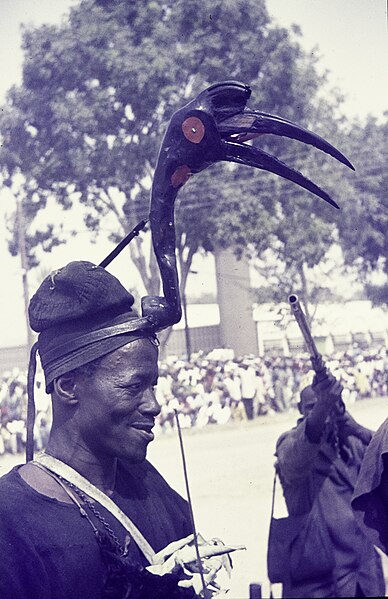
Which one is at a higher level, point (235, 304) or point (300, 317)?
point (235, 304)

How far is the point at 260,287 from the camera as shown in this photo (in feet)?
11.8

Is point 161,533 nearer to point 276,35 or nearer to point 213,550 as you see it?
point 213,550

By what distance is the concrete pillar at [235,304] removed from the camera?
3369 mm

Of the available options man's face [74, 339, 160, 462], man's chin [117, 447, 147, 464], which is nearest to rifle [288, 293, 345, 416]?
man's face [74, 339, 160, 462]

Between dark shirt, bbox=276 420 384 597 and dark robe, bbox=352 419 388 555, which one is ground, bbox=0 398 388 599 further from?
dark robe, bbox=352 419 388 555

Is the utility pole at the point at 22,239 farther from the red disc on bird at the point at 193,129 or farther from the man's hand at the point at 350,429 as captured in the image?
the man's hand at the point at 350,429

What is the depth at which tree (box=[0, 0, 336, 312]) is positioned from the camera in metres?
2.87

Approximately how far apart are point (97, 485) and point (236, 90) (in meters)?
1.06

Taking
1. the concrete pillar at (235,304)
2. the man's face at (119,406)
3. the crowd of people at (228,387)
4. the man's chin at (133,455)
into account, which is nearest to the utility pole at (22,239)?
the crowd of people at (228,387)

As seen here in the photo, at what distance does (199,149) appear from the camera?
6.70 ft

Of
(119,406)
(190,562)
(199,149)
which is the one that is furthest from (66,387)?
(199,149)

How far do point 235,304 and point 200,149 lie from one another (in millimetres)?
1617

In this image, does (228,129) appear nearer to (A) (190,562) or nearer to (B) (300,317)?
(B) (300,317)

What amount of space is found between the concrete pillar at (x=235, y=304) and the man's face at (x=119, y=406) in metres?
1.19
